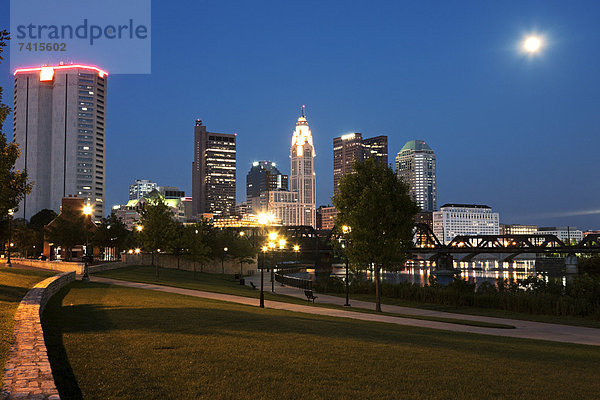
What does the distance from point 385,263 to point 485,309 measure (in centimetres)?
891

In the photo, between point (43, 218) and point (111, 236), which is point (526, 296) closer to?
point (111, 236)

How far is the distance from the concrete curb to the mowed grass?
1.54 feet

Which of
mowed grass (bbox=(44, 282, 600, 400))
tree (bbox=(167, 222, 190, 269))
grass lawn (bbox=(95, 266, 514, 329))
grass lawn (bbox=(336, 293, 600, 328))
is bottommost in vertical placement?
grass lawn (bbox=(336, 293, 600, 328))

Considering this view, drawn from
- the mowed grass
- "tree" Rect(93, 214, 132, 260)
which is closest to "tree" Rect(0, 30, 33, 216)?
the mowed grass

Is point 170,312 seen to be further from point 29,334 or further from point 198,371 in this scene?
point 198,371

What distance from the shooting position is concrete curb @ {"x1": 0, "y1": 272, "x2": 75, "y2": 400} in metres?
8.16

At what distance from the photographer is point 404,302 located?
41281 mm

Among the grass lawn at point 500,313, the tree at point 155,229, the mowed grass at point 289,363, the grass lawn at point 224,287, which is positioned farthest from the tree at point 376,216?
the tree at point 155,229

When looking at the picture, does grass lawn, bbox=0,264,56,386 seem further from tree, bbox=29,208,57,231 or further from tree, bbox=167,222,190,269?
tree, bbox=29,208,57,231

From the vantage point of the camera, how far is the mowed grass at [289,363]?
32.1ft

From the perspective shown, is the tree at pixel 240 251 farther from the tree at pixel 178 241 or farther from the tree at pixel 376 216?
the tree at pixel 376 216

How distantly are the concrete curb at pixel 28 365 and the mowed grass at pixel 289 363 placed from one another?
47 cm

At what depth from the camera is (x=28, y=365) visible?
9.94m

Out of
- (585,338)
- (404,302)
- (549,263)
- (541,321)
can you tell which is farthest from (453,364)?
(549,263)
